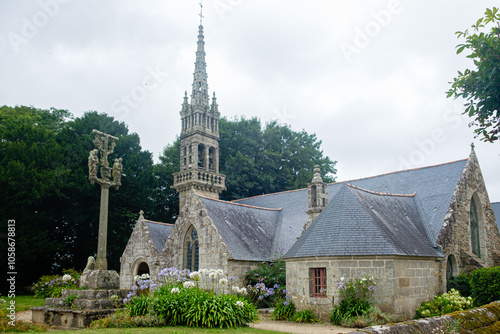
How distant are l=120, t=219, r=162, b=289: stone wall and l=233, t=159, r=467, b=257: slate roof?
731 centimetres

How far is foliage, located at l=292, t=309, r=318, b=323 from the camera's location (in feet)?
48.8

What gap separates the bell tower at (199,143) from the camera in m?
31.0

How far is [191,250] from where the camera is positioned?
21797 mm

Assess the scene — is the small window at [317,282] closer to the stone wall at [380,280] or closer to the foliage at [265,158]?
the stone wall at [380,280]

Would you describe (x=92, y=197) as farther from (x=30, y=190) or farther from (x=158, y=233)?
(x=158, y=233)

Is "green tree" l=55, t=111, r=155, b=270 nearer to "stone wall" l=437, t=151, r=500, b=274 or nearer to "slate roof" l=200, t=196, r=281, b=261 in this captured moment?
"slate roof" l=200, t=196, r=281, b=261

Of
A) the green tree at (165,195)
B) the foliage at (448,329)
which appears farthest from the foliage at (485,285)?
the green tree at (165,195)

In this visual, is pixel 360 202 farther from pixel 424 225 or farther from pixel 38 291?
pixel 38 291

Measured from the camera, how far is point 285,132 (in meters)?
43.1

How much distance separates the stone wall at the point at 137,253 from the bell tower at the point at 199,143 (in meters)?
5.53

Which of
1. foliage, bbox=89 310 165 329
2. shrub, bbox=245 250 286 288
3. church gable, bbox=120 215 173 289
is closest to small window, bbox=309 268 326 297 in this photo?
shrub, bbox=245 250 286 288

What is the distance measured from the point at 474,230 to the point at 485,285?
20.9 ft

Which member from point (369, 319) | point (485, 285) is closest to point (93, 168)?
point (369, 319)

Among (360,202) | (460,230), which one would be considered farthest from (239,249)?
(460,230)
